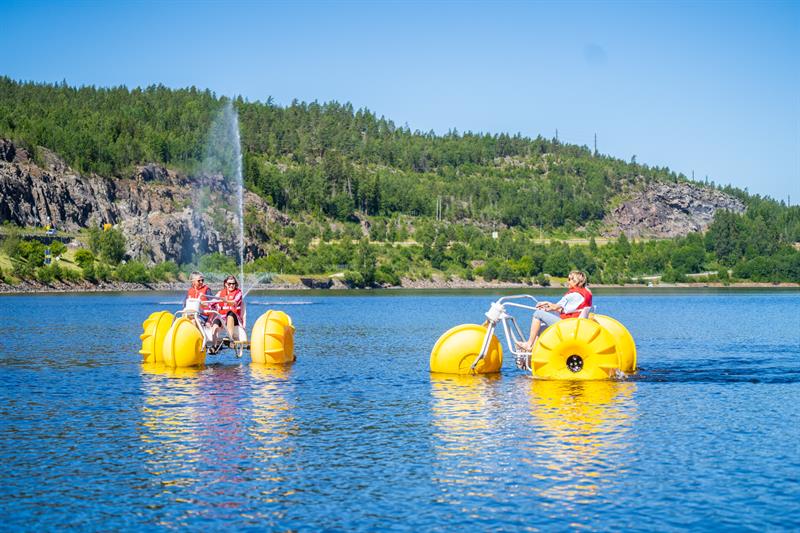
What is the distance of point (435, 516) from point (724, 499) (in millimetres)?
5893

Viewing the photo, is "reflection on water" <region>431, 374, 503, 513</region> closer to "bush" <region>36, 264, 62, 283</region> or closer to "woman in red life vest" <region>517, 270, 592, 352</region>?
"woman in red life vest" <region>517, 270, 592, 352</region>

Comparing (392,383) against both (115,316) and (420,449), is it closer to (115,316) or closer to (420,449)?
(420,449)

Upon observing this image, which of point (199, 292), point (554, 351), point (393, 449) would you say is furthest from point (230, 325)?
point (393, 449)

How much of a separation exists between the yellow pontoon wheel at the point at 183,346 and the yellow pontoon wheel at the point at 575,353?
14.5 metres

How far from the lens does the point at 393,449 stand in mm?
23969

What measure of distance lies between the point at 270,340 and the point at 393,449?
18.9m

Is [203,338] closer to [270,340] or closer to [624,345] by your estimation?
[270,340]

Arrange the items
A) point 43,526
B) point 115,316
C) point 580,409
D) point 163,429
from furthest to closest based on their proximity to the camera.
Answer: point 115,316
point 580,409
point 163,429
point 43,526

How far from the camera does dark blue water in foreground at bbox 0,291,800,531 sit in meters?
18.3

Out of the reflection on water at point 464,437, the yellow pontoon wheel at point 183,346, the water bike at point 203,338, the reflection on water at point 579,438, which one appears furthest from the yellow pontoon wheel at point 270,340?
the reflection on water at point 579,438

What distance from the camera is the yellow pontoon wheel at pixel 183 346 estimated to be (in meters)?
40.6

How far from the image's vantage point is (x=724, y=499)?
759 inches

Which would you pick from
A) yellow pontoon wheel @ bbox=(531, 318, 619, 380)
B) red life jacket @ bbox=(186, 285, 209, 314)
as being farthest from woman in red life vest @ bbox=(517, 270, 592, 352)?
red life jacket @ bbox=(186, 285, 209, 314)

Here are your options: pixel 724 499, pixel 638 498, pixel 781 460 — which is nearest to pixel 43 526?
pixel 638 498
